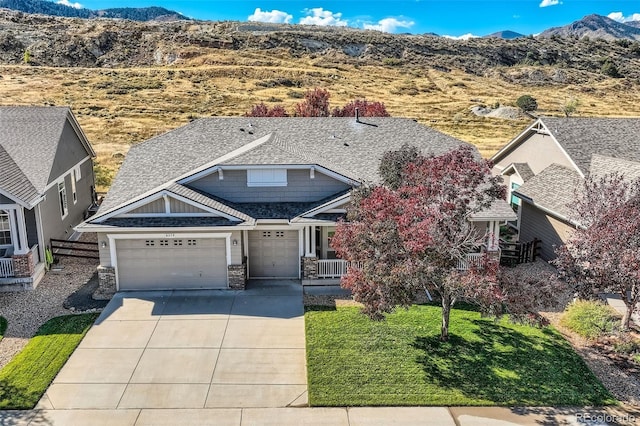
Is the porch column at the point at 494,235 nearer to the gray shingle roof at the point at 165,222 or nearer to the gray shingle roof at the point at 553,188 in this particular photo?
the gray shingle roof at the point at 553,188

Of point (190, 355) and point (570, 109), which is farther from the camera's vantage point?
point (570, 109)

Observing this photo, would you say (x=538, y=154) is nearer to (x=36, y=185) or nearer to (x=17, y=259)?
(x=36, y=185)

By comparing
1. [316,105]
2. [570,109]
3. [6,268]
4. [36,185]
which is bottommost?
[6,268]

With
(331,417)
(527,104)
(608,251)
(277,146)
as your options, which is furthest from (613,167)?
(527,104)

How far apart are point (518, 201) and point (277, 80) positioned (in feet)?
194

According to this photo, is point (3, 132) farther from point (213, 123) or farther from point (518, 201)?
point (518, 201)

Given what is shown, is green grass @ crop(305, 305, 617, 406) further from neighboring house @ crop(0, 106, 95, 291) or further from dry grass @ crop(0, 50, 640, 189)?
dry grass @ crop(0, 50, 640, 189)

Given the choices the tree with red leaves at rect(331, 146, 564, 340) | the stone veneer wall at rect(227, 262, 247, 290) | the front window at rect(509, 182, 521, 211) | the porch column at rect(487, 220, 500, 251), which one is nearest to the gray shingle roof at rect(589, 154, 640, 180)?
the front window at rect(509, 182, 521, 211)

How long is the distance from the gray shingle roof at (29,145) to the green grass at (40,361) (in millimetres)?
4905

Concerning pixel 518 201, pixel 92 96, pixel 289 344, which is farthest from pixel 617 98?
pixel 289 344

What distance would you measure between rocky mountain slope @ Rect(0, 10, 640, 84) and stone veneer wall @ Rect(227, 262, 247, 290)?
7696 cm

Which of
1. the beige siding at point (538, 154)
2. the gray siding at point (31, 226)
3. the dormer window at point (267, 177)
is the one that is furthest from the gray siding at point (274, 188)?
the beige siding at point (538, 154)

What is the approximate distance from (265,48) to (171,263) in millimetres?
91776

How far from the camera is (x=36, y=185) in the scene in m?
18.3
